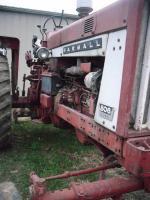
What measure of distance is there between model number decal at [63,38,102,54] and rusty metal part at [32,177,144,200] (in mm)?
1087

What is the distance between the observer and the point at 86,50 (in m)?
3.04

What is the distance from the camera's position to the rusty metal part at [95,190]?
85.4 inches

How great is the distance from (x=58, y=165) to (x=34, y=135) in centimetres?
145

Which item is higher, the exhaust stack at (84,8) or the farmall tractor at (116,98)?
the exhaust stack at (84,8)

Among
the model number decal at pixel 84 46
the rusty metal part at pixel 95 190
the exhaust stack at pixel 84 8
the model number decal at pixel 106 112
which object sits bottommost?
the rusty metal part at pixel 95 190

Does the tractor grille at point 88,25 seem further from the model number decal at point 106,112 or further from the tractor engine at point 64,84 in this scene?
the model number decal at point 106,112

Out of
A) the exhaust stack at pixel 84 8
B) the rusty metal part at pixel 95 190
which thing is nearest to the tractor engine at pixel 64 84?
the exhaust stack at pixel 84 8

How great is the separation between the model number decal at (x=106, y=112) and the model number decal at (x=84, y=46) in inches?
20.1

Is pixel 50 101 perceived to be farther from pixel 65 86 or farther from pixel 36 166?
pixel 36 166

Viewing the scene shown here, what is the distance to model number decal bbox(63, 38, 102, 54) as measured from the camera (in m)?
2.76

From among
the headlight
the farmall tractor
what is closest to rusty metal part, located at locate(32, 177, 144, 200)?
the farmall tractor

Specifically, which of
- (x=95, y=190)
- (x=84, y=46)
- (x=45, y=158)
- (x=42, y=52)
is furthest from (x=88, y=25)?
(x=45, y=158)

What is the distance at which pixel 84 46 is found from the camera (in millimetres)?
3082

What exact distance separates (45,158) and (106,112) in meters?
1.83
